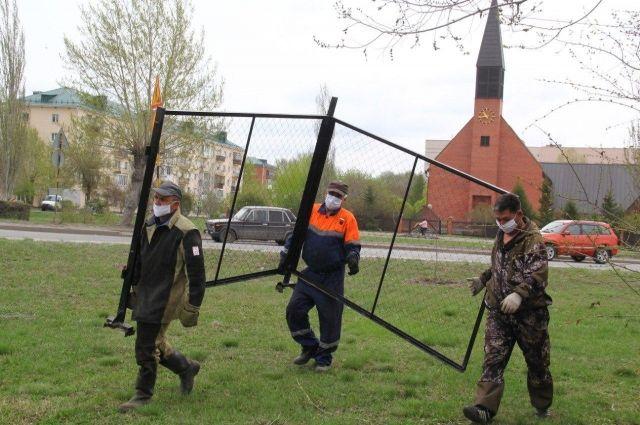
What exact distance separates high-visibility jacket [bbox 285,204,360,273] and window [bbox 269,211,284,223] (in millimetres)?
728

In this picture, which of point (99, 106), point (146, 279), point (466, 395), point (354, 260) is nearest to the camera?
point (146, 279)

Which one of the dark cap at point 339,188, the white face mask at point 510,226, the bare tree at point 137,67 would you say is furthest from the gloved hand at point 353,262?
the bare tree at point 137,67

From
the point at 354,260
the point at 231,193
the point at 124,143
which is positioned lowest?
the point at 354,260

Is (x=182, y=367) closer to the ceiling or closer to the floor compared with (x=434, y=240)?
closer to the floor

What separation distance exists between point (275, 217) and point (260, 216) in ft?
1.29

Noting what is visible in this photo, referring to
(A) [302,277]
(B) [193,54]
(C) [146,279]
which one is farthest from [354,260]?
(B) [193,54]

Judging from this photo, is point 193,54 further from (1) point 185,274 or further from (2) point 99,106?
(1) point 185,274

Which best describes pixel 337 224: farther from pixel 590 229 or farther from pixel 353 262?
pixel 590 229

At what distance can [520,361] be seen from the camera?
24.2 ft

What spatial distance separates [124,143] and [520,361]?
1018 inches

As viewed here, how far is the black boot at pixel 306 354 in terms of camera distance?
661 cm

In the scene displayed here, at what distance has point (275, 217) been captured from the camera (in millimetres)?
7621

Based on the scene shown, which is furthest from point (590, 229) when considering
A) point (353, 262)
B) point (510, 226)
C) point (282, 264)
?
point (282, 264)

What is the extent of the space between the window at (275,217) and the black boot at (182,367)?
82.1 inches
